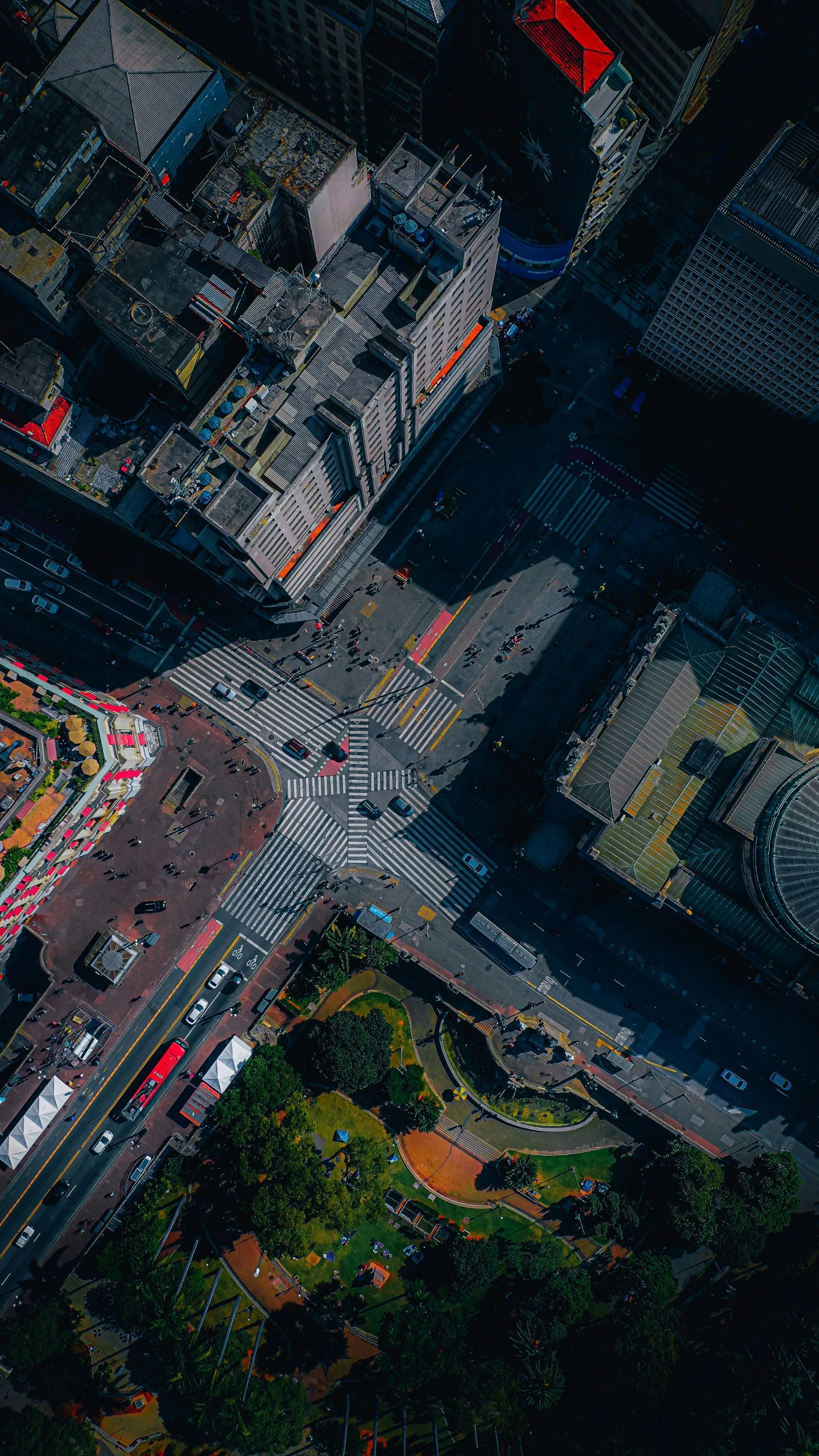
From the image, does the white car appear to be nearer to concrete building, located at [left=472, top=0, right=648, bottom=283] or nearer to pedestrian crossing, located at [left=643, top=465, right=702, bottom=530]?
pedestrian crossing, located at [left=643, top=465, right=702, bottom=530]

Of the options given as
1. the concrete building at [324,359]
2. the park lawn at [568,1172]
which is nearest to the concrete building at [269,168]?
the concrete building at [324,359]

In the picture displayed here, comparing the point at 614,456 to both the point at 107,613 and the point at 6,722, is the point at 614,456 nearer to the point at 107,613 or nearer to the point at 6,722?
the point at 107,613

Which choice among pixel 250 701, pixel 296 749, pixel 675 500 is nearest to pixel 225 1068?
pixel 296 749

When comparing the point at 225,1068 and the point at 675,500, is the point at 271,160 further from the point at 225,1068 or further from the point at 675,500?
the point at 225,1068

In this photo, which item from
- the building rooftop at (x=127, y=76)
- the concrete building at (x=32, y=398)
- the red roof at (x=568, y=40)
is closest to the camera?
the concrete building at (x=32, y=398)

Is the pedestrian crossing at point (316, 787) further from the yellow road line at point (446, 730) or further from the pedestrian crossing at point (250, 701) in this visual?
the yellow road line at point (446, 730)

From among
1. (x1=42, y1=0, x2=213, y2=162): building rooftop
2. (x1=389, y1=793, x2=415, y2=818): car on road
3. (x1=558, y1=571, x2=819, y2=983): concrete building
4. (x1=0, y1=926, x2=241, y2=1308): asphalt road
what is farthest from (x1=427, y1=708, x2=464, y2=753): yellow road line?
(x1=42, y1=0, x2=213, y2=162): building rooftop
